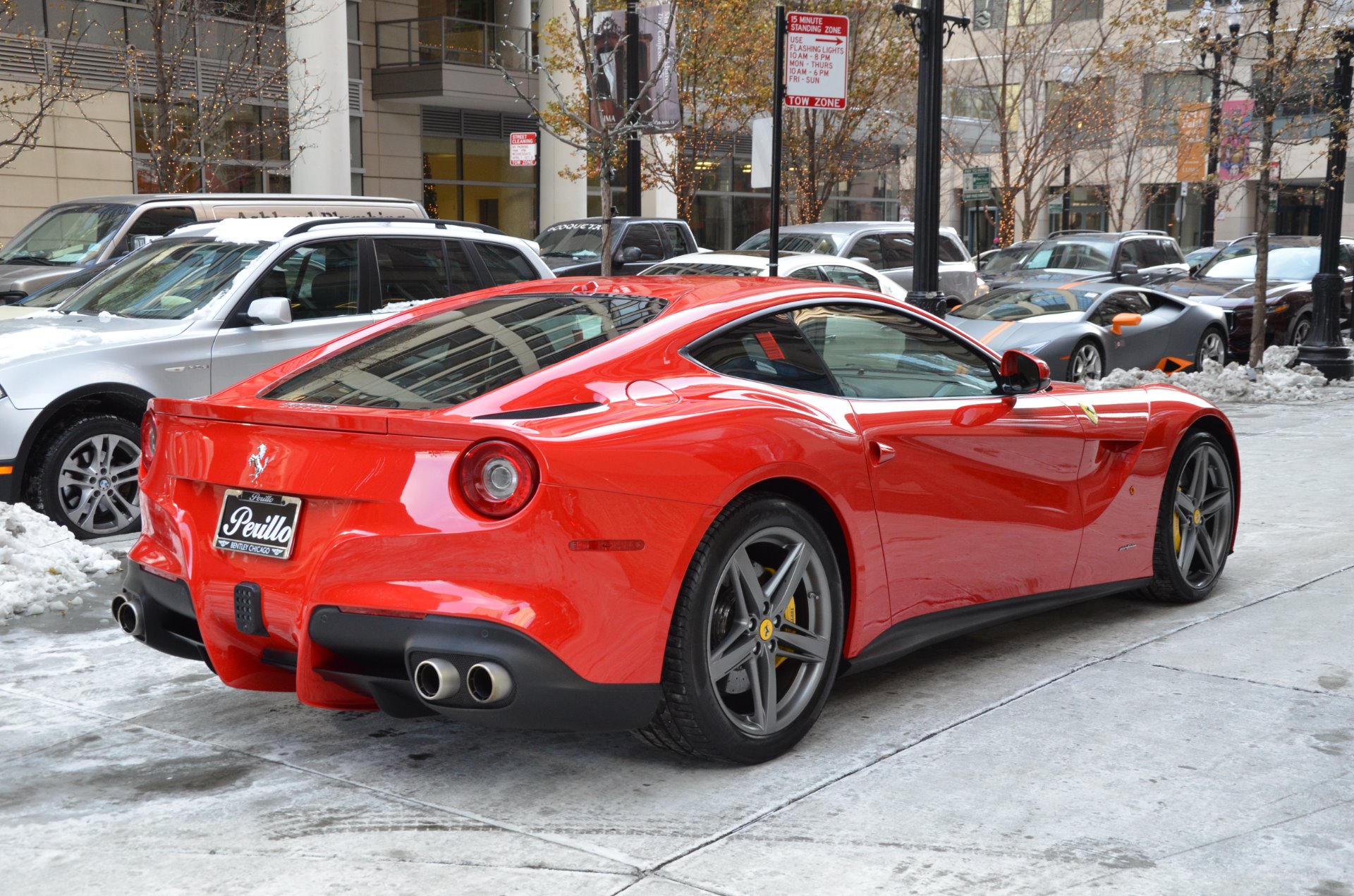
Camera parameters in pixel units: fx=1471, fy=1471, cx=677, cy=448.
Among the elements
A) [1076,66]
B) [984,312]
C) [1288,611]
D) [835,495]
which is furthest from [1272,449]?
[1076,66]

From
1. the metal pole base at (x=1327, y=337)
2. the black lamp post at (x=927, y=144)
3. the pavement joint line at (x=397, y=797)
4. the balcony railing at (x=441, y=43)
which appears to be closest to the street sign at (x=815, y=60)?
the black lamp post at (x=927, y=144)

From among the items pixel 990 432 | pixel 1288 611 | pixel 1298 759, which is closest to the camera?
pixel 1298 759

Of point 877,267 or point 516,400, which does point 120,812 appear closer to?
point 516,400

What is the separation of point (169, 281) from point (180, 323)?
589 mm

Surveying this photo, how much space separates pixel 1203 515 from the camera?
636cm

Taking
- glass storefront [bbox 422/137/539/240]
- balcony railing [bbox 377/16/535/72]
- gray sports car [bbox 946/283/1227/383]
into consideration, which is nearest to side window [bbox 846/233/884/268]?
gray sports car [bbox 946/283/1227/383]

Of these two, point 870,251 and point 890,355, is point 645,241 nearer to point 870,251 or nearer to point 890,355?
point 870,251

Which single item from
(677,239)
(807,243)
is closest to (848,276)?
(807,243)

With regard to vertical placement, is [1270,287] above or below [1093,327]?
above

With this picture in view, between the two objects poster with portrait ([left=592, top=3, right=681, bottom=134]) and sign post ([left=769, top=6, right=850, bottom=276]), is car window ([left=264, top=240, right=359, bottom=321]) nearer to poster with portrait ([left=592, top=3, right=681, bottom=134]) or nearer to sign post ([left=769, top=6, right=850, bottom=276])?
sign post ([left=769, top=6, right=850, bottom=276])

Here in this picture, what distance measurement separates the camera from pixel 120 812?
3.91 m

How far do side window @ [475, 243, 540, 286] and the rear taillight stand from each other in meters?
6.23

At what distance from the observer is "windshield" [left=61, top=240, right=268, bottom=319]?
28.7ft

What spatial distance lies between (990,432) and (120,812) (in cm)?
301
